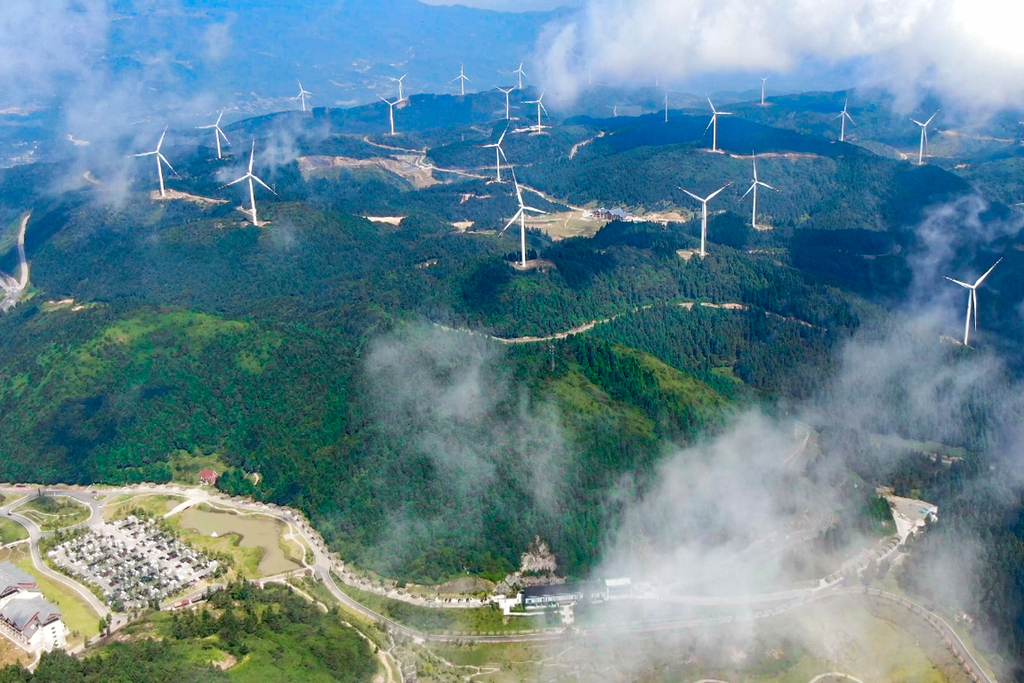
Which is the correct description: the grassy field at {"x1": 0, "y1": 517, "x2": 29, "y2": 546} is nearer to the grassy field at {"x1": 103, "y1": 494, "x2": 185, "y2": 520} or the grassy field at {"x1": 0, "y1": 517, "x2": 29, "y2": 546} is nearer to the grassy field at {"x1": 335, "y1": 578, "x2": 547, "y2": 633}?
the grassy field at {"x1": 103, "y1": 494, "x2": 185, "y2": 520}

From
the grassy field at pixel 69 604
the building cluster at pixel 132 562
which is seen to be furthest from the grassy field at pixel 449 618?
the grassy field at pixel 69 604

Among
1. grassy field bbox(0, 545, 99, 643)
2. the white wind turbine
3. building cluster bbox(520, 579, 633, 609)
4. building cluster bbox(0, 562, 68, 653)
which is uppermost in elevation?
building cluster bbox(0, 562, 68, 653)

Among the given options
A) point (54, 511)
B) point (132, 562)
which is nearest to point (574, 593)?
point (132, 562)

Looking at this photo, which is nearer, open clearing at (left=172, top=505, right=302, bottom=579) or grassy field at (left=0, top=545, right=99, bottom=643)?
grassy field at (left=0, top=545, right=99, bottom=643)

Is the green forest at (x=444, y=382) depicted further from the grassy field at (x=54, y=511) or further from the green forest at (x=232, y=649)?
the grassy field at (x=54, y=511)

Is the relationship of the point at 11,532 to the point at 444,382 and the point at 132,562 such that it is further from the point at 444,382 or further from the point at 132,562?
the point at 444,382

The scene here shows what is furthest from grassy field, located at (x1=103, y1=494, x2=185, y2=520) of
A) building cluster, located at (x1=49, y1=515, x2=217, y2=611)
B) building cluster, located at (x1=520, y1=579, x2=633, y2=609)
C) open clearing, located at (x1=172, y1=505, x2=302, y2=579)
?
building cluster, located at (x1=520, y1=579, x2=633, y2=609)

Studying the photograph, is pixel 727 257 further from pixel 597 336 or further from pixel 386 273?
pixel 386 273
